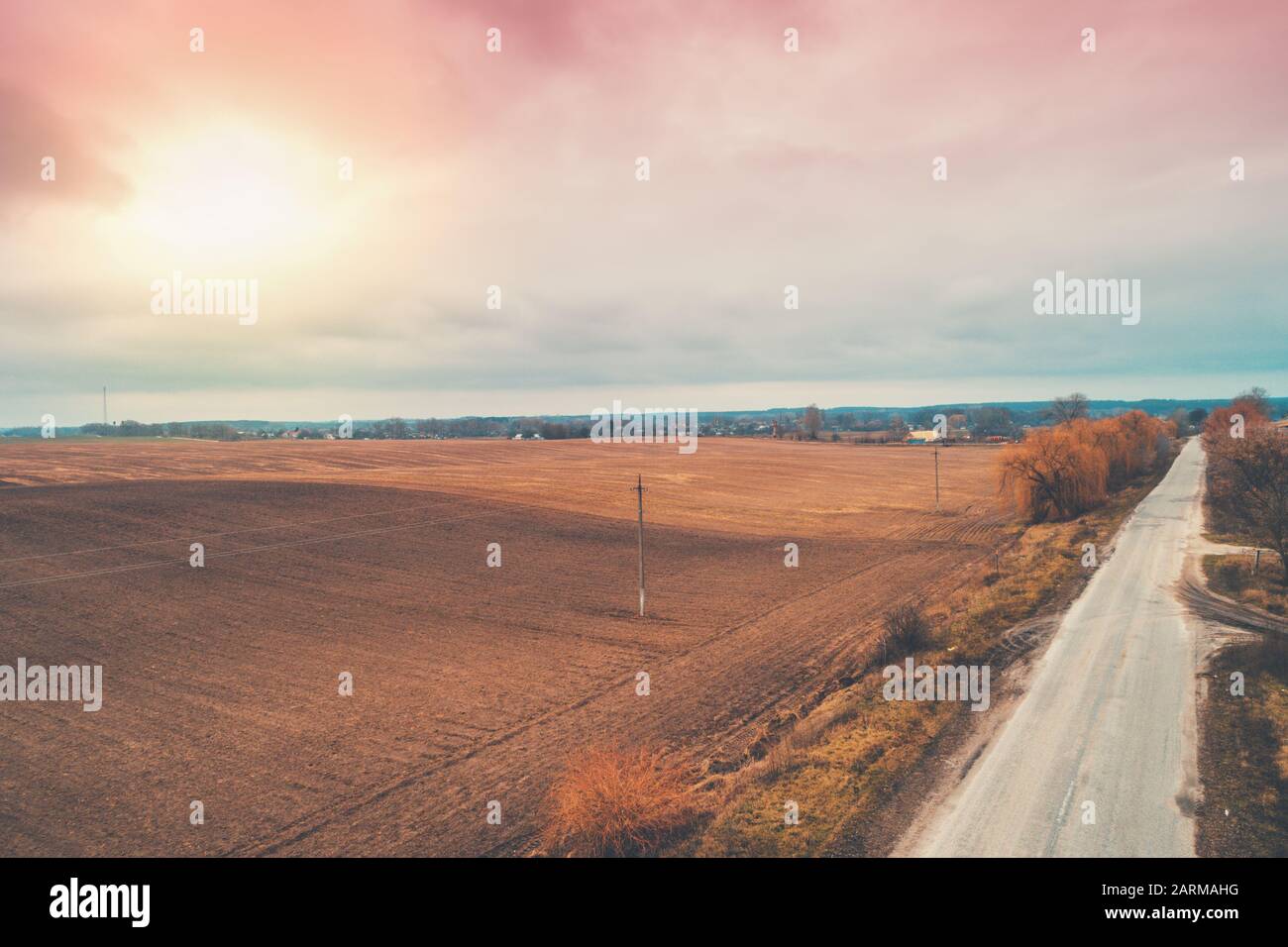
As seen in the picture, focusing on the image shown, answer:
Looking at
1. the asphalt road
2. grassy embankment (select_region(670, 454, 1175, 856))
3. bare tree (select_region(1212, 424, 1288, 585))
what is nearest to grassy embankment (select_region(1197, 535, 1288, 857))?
the asphalt road

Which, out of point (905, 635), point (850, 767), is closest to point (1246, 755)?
point (850, 767)

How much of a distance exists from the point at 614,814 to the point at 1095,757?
1148cm

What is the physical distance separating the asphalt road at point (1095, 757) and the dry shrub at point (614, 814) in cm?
496

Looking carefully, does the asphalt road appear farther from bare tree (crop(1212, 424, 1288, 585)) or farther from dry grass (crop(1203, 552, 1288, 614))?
bare tree (crop(1212, 424, 1288, 585))

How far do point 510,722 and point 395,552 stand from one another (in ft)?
88.4

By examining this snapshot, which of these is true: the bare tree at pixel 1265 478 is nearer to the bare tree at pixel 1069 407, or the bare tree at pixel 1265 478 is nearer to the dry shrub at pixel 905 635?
the dry shrub at pixel 905 635

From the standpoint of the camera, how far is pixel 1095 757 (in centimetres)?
1579

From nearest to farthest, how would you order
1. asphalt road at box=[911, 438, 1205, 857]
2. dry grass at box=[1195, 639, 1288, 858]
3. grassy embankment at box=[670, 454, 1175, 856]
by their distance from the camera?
dry grass at box=[1195, 639, 1288, 858], asphalt road at box=[911, 438, 1205, 857], grassy embankment at box=[670, 454, 1175, 856]

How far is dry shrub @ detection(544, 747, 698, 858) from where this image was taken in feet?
45.3

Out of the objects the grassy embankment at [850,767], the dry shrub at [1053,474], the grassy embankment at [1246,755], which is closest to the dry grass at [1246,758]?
the grassy embankment at [1246,755]

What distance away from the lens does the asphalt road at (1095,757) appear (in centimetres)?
1279

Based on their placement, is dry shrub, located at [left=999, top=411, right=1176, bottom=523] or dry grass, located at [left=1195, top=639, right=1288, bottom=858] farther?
dry shrub, located at [left=999, top=411, right=1176, bottom=523]

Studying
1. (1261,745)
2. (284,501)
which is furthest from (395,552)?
(1261,745)

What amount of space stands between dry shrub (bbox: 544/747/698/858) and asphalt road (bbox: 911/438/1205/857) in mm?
4962
